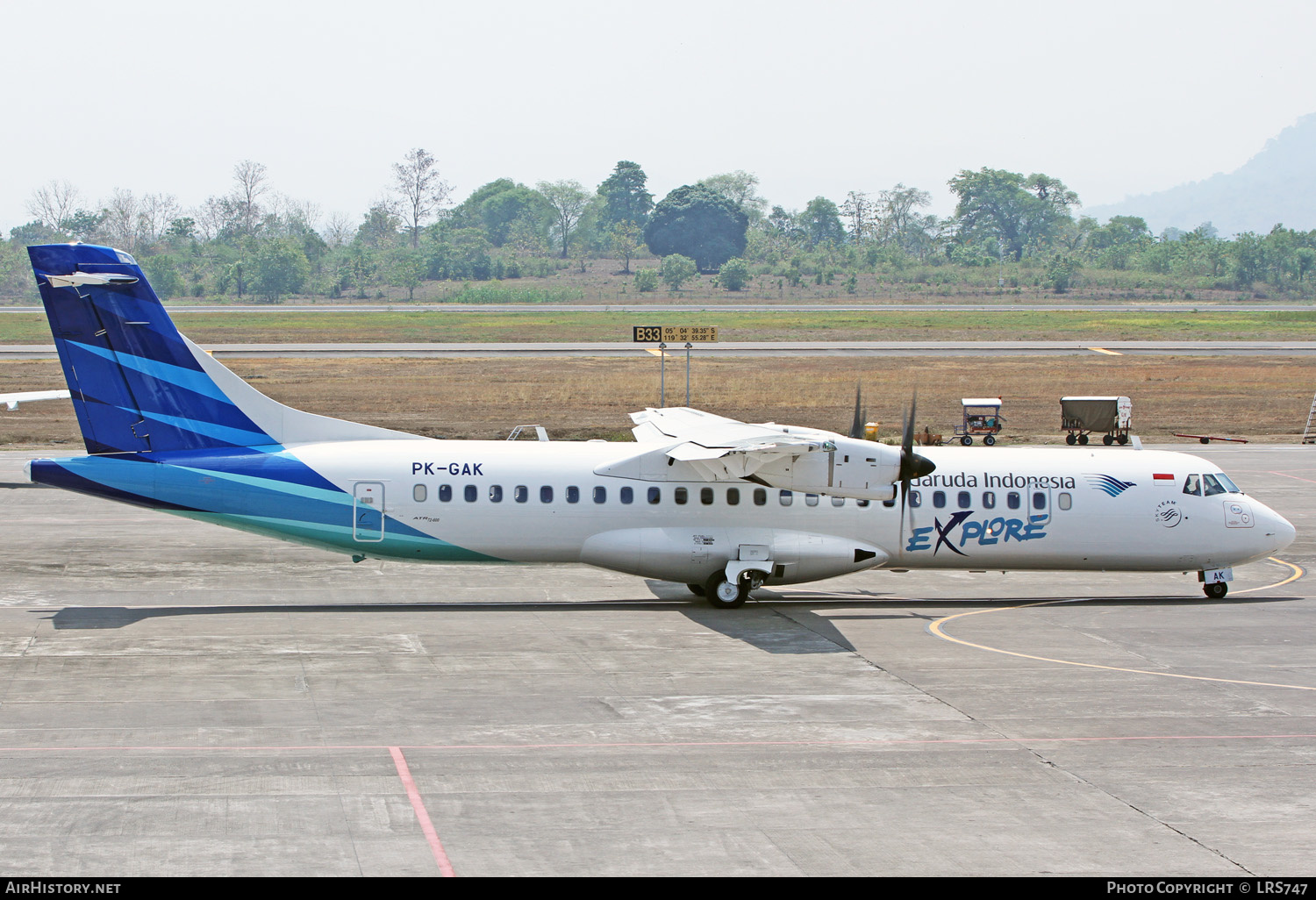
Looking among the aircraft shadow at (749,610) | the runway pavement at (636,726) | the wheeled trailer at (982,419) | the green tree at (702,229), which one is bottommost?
the aircraft shadow at (749,610)

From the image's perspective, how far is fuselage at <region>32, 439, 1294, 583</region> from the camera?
2245 cm

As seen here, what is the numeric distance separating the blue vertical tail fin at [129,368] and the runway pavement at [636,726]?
10.8 feet

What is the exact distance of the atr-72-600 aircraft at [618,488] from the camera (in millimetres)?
21828

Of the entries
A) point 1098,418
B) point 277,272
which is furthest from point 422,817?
point 277,272

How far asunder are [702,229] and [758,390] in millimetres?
134412

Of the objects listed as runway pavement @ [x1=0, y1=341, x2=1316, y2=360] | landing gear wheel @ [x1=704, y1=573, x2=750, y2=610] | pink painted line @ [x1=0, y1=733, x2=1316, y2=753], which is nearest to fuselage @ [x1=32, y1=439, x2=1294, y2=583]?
landing gear wheel @ [x1=704, y1=573, x2=750, y2=610]

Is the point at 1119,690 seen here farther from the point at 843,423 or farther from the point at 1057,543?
the point at 843,423

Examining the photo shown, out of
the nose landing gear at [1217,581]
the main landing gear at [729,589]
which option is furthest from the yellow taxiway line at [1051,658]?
the main landing gear at [729,589]

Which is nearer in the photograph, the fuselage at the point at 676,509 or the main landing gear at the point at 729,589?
the fuselage at the point at 676,509

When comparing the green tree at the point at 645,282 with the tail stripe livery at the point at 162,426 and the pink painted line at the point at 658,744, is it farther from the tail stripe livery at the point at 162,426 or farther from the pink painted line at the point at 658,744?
the pink painted line at the point at 658,744

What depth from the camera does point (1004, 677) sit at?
18.5m

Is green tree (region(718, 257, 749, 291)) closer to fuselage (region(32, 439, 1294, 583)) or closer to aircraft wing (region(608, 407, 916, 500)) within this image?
fuselage (region(32, 439, 1294, 583))

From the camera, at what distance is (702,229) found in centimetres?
19550

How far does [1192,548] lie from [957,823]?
48.5 ft
